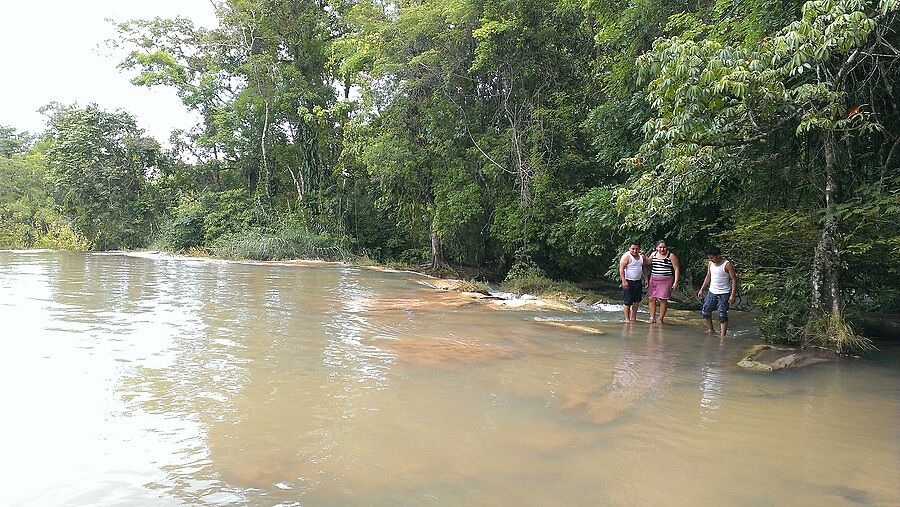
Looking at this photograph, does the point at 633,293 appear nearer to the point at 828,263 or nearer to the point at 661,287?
the point at 661,287

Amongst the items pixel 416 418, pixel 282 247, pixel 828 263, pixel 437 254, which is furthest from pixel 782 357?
pixel 282 247

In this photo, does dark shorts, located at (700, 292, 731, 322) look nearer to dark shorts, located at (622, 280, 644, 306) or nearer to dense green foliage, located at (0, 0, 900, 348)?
dense green foliage, located at (0, 0, 900, 348)

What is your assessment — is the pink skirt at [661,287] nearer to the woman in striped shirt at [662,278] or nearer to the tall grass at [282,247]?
the woman in striped shirt at [662,278]

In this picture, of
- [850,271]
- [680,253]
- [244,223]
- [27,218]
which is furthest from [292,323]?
[27,218]

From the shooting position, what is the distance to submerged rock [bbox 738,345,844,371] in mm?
6602

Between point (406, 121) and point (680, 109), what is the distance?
14480mm

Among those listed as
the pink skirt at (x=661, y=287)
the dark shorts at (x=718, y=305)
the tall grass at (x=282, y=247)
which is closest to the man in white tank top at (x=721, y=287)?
the dark shorts at (x=718, y=305)

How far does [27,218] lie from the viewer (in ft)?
122

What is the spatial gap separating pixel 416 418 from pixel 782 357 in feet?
16.5

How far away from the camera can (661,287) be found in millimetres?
10078

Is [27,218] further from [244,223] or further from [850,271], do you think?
[850,271]

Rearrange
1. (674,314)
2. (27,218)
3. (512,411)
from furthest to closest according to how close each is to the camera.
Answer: (27,218)
(674,314)
(512,411)

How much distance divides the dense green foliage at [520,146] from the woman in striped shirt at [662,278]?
30.0 inches

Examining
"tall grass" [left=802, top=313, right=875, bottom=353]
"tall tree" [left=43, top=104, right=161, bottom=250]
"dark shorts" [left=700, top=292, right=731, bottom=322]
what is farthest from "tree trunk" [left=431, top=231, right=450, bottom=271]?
"tall tree" [left=43, top=104, right=161, bottom=250]
